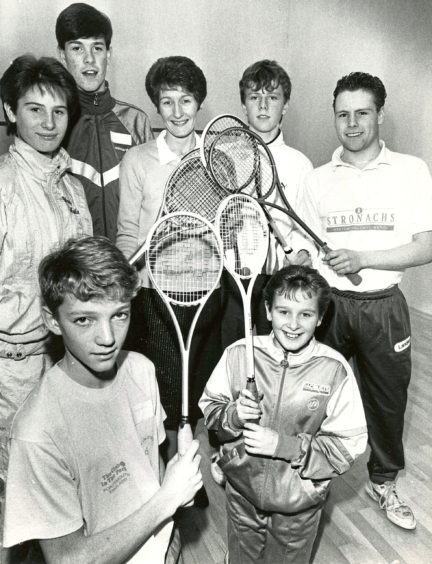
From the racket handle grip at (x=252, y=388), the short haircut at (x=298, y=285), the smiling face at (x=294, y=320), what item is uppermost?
the short haircut at (x=298, y=285)

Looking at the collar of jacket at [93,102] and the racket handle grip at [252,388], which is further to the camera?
the collar of jacket at [93,102]

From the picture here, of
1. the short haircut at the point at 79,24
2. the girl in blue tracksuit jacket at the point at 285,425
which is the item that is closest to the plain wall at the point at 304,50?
A: the short haircut at the point at 79,24

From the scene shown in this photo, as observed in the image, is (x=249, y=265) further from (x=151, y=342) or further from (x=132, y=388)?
(x=132, y=388)

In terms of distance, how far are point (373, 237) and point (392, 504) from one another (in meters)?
1.06

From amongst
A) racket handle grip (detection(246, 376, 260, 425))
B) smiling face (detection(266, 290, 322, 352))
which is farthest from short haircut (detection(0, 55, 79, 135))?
racket handle grip (detection(246, 376, 260, 425))

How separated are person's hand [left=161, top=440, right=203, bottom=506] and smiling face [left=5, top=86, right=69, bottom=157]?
111cm

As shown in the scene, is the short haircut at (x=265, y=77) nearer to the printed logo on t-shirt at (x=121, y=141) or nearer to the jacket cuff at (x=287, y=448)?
the printed logo on t-shirt at (x=121, y=141)

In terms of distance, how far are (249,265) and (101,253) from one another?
0.69 m

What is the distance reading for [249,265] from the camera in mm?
1806

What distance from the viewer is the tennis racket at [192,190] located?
183 cm

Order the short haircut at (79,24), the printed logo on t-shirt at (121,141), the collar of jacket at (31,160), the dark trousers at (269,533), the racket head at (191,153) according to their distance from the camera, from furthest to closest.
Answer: the printed logo on t-shirt at (121,141) → the short haircut at (79,24) → the racket head at (191,153) → the collar of jacket at (31,160) → the dark trousers at (269,533)

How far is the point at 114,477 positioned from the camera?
1.13 metres

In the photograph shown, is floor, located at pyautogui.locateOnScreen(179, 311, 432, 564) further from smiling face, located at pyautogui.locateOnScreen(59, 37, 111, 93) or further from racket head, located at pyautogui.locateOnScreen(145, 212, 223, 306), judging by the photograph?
smiling face, located at pyautogui.locateOnScreen(59, 37, 111, 93)

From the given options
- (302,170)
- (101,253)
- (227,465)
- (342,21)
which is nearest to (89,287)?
(101,253)
